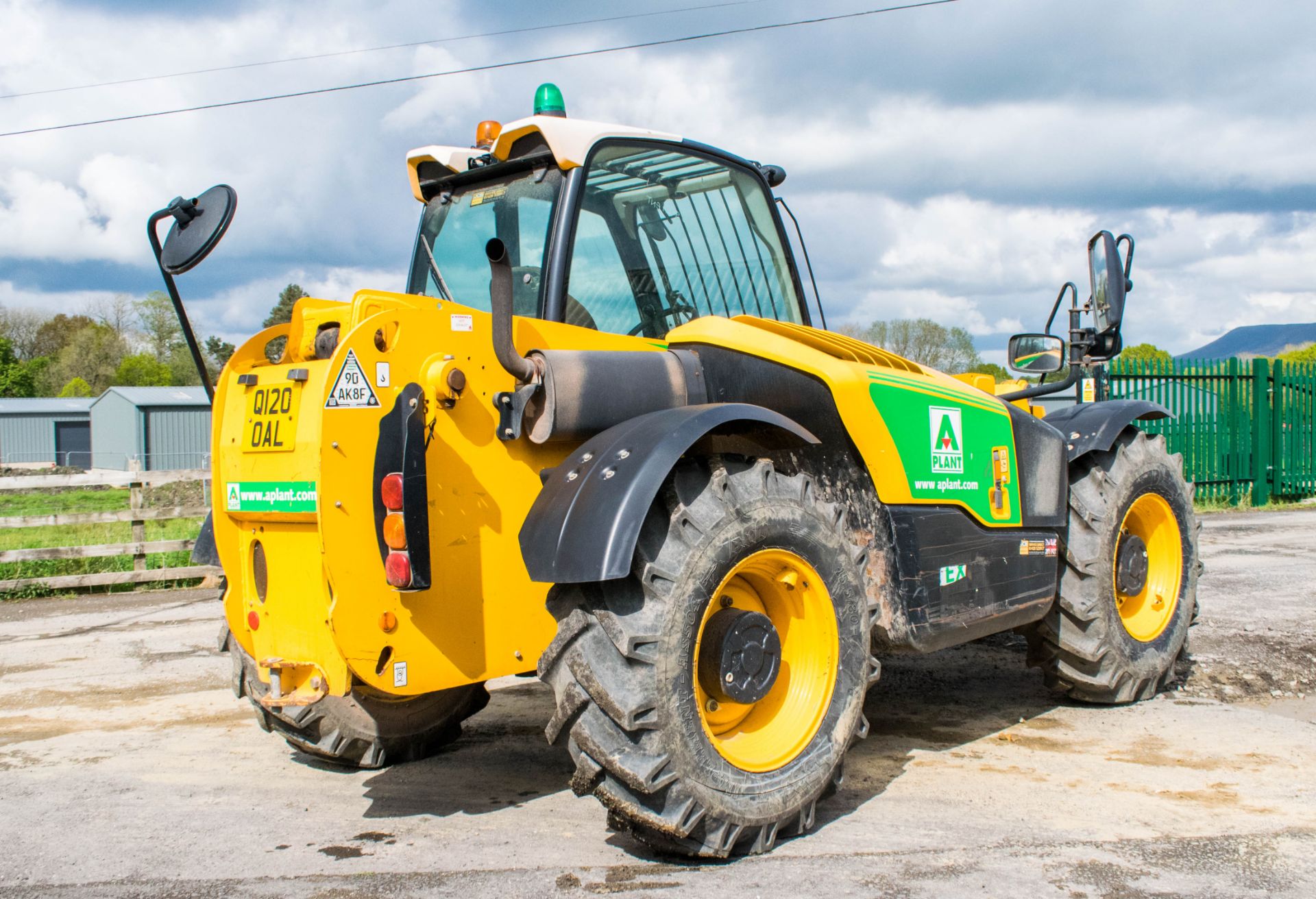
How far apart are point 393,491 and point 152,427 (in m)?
45.3

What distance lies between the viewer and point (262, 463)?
3.54 meters

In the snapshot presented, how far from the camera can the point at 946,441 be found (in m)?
4.50

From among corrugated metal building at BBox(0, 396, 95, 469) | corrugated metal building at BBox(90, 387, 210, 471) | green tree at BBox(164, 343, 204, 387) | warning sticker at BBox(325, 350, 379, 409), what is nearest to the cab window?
warning sticker at BBox(325, 350, 379, 409)

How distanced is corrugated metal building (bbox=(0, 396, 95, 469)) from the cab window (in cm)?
5307

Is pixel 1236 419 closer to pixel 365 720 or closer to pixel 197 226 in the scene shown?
pixel 365 720

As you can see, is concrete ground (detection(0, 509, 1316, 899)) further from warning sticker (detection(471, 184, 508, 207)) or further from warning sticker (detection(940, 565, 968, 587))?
warning sticker (detection(471, 184, 508, 207))

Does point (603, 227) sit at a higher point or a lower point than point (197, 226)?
higher

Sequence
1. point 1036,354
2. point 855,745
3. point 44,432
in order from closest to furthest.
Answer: point 855,745
point 1036,354
point 44,432

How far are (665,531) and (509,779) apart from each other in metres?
1.65

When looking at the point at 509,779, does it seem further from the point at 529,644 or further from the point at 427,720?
the point at 529,644

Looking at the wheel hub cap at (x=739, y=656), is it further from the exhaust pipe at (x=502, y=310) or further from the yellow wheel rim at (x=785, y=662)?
the exhaust pipe at (x=502, y=310)

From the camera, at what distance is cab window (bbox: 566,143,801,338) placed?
420 cm

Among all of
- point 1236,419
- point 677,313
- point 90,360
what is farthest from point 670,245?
point 90,360

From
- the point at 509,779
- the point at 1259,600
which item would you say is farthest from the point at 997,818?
the point at 1259,600
